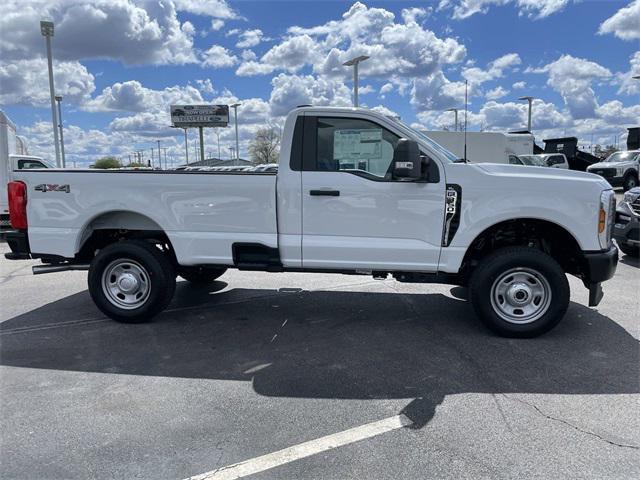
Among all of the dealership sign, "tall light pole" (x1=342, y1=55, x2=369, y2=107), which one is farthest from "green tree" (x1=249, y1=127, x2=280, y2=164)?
"tall light pole" (x1=342, y1=55, x2=369, y2=107)

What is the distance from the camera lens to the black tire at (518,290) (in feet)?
15.4

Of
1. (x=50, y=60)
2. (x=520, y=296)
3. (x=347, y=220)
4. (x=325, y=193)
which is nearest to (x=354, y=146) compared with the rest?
(x=325, y=193)

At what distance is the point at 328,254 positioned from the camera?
498 cm

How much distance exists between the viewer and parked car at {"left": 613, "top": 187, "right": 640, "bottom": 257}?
8188mm

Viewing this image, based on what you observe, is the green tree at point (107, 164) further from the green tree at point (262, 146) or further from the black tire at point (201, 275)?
the black tire at point (201, 275)

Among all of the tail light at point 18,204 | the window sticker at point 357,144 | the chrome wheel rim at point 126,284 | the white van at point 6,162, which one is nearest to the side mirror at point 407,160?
the window sticker at point 357,144

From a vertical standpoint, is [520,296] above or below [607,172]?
below

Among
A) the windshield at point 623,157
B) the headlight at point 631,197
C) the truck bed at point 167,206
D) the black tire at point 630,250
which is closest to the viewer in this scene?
the truck bed at point 167,206

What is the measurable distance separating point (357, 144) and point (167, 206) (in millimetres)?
2025

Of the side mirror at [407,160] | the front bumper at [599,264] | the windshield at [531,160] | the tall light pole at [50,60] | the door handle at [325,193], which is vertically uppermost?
the tall light pole at [50,60]

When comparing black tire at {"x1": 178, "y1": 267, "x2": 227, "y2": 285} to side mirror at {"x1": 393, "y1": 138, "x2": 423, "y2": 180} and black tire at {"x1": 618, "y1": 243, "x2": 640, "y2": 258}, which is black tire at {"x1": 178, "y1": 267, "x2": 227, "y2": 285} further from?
black tire at {"x1": 618, "y1": 243, "x2": 640, "y2": 258}

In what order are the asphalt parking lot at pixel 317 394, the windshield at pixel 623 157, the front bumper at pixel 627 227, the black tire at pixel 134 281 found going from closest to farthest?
Result: the asphalt parking lot at pixel 317 394
the black tire at pixel 134 281
the front bumper at pixel 627 227
the windshield at pixel 623 157

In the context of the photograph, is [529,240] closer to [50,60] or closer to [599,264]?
[599,264]

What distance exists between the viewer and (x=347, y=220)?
16.1 ft
